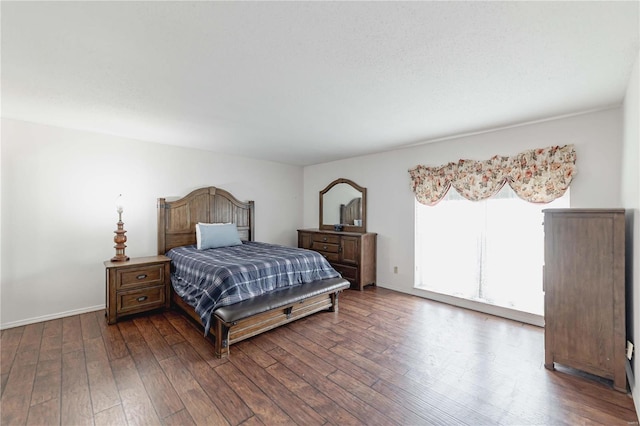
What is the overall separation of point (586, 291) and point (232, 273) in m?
3.05

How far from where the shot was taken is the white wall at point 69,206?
301 centimetres

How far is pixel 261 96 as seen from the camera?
2.40m

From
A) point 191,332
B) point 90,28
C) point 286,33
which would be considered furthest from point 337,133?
point 191,332

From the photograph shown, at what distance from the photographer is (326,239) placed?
4965 mm

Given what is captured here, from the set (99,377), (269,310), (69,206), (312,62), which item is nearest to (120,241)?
(69,206)

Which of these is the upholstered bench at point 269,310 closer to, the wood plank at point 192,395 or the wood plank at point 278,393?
the wood plank at point 278,393

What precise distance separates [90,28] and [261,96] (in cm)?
118

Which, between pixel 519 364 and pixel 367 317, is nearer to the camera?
pixel 519 364

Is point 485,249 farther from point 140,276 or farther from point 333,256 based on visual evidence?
point 140,276

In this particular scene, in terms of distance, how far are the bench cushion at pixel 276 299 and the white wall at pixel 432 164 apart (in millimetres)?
1408

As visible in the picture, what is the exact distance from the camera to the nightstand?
A: 3.06m

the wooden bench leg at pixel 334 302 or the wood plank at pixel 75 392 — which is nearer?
the wood plank at pixel 75 392

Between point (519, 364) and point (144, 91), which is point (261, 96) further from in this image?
point (519, 364)

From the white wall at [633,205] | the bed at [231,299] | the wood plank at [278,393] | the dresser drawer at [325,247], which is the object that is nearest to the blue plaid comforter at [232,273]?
the bed at [231,299]
